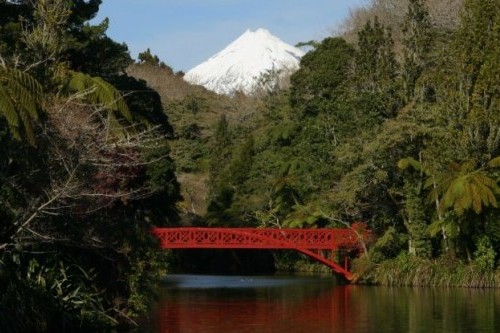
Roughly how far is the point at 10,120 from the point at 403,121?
2668cm

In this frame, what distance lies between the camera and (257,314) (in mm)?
28047

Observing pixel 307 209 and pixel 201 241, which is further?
pixel 307 209

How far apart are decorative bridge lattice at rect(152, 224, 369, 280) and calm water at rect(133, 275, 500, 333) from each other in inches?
70.2

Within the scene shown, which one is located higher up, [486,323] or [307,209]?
[307,209]

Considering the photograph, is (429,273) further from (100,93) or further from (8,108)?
(8,108)

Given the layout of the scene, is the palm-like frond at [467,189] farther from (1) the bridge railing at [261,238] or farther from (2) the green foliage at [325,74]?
(2) the green foliage at [325,74]

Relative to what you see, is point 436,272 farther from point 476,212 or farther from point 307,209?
point 307,209

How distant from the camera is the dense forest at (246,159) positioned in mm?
19312

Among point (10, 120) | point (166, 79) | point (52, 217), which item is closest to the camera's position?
point (10, 120)

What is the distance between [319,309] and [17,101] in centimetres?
1570

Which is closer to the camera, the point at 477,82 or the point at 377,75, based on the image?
the point at 477,82

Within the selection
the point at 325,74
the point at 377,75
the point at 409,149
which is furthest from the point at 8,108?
the point at 325,74

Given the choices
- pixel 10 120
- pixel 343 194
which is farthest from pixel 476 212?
pixel 10 120

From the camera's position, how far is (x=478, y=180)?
36.5m
